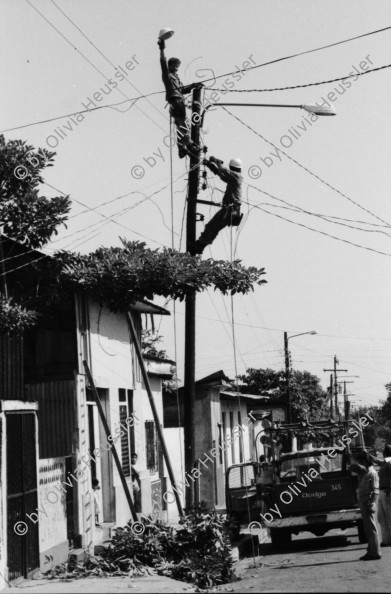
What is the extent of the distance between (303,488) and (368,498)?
256 cm

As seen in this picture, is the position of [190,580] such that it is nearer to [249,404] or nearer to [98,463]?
[98,463]

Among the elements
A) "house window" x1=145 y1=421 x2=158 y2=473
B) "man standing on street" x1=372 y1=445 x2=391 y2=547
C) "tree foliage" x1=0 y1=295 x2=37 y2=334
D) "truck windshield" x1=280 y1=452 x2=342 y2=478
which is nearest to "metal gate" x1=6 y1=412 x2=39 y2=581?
"tree foliage" x1=0 y1=295 x2=37 y2=334

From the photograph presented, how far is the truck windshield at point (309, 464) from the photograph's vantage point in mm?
16250

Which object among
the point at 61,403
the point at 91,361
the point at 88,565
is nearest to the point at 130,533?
→ the point at 88,565

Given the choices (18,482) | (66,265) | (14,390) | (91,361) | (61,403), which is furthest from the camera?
(91,361)

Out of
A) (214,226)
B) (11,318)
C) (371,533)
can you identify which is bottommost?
(371,533)

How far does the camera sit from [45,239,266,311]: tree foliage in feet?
41.8

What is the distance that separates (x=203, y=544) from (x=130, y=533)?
43.8 inches

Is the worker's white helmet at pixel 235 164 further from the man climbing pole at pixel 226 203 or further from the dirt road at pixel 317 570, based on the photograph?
the dirt road at pixel 317 570

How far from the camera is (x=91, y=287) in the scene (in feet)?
42.3

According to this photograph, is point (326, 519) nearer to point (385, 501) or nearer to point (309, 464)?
point (385, 501)

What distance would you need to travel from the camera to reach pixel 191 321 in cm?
1409

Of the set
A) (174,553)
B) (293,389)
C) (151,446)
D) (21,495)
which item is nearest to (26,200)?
(21,495)

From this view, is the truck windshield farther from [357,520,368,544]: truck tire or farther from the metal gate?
the metal gate
